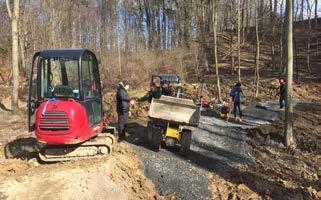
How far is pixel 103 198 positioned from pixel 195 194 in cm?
263

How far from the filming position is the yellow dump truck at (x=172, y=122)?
15008mm

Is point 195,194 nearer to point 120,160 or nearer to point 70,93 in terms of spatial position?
point 120,160

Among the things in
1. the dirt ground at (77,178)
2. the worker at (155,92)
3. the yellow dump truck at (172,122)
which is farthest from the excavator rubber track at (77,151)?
the worker at (155,92)

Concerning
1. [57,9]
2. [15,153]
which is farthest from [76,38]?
[15,153]

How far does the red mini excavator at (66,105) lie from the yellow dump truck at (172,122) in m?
2.22

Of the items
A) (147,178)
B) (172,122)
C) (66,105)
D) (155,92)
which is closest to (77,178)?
Result: (66,105)

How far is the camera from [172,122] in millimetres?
15297

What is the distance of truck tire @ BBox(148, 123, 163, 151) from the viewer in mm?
14922

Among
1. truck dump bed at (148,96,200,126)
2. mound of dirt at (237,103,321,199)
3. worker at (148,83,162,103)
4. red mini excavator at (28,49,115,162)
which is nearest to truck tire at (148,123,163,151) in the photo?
truck dump bed at (148,96,200,126)

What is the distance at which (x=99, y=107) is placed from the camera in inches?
528

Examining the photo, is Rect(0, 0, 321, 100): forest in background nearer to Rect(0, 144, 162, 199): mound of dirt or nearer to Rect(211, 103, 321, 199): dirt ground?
Rect(211, 103, 321, 199): dirt ground

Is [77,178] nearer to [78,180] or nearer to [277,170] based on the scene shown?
[78,180]

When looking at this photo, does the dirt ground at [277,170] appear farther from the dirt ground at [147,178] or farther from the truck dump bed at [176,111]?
the truck dump bed at [176,111]

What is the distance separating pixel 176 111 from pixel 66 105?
174 inches
